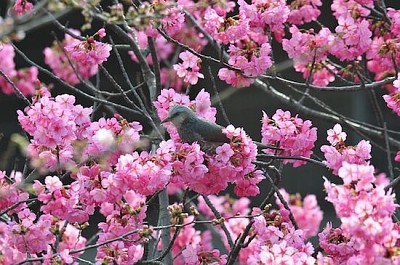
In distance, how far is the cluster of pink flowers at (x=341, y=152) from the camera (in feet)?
12.1

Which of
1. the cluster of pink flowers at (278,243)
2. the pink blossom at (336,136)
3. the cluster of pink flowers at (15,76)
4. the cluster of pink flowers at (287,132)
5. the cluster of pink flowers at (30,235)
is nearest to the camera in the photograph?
the cluster of pink flowers at (278,243)

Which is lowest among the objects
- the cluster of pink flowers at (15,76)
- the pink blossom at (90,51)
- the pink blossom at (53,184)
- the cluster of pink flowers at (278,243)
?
the cluster of pink flowers at (15,76)

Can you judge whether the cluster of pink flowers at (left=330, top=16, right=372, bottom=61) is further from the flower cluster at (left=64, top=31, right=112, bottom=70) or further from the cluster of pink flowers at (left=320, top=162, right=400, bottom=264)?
the cluster of pink flowers at (left=320, top=162, right=400, bottom=264)

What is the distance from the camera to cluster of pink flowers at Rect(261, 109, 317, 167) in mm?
3936

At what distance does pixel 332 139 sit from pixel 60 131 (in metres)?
1.09

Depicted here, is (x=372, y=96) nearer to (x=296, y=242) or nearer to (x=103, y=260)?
(x=296, y=242)

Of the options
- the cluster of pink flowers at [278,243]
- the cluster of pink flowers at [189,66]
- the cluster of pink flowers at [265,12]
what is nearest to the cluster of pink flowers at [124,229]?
the cluster of pink flowers at [278,243]

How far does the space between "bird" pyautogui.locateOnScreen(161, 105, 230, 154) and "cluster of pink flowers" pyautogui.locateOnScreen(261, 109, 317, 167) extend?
0.26 m

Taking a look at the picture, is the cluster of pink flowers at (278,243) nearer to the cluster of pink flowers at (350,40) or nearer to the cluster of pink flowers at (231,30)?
the cluster of pink flowers at (231,30)

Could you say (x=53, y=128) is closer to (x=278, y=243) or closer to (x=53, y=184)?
(x=53, y=184)

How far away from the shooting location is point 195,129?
12.6 ft

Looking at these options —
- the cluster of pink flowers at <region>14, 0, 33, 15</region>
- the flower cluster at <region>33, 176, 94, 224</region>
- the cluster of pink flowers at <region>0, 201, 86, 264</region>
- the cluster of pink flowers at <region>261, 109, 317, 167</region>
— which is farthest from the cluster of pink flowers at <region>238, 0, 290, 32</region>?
the cluster of pink flowers at <region>0, 201, 86, 264</region>

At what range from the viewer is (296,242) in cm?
376

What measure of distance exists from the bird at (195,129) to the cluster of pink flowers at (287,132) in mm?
256
